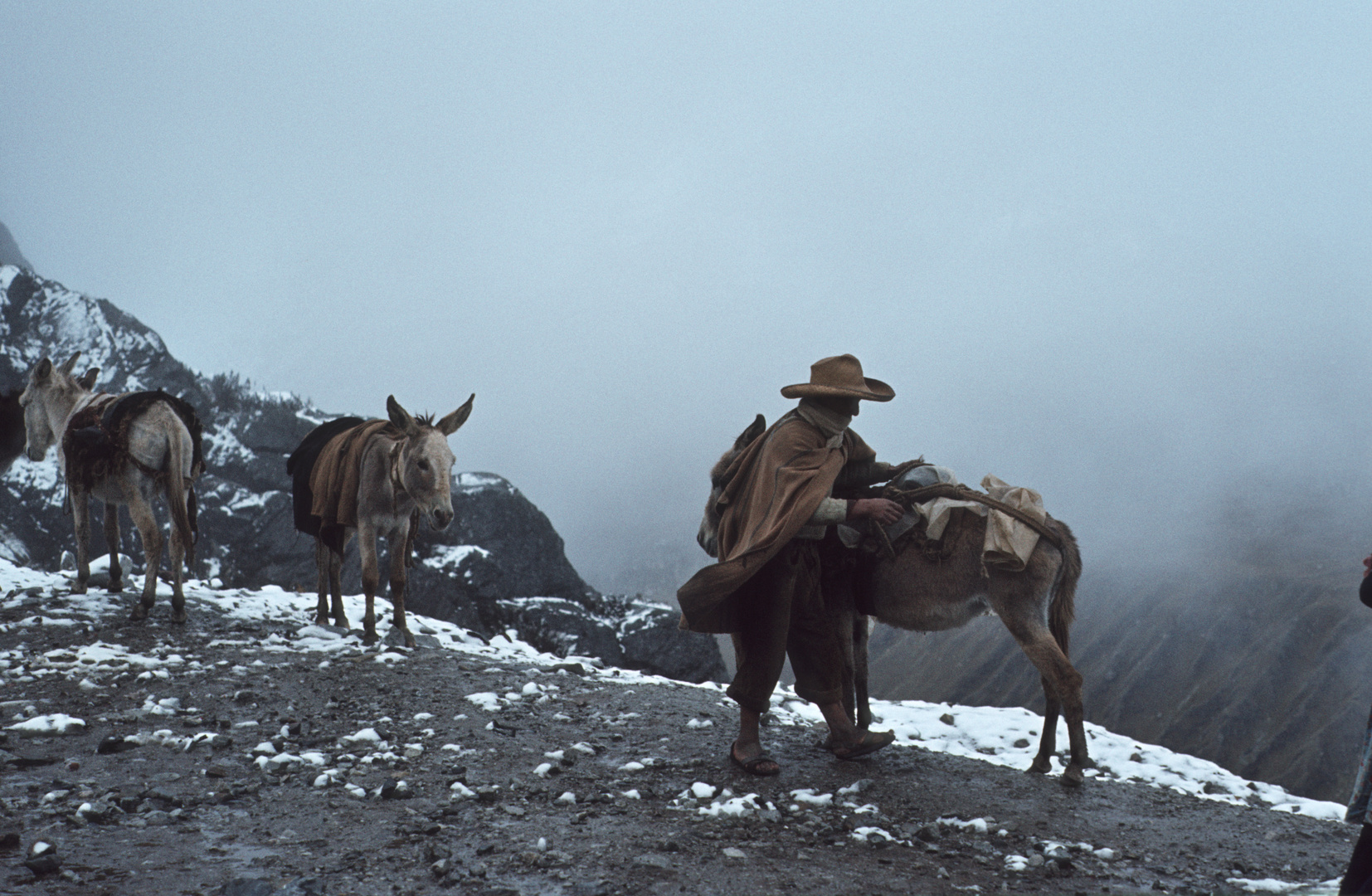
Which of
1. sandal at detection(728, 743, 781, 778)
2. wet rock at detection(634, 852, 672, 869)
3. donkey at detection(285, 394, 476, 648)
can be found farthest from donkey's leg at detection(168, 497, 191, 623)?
wet rock at detection(634, 852, 672, 869)

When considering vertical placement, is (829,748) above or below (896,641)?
above

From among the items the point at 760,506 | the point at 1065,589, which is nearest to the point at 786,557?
the point at 760,506

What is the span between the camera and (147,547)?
9.70 m

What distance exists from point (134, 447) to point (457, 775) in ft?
21.8

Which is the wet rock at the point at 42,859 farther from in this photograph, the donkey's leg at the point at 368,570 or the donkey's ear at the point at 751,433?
the donkey's leg at the point at 368,570

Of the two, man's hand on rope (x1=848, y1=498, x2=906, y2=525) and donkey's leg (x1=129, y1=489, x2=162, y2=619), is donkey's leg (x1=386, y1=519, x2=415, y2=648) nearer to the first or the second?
donkey's leg (x1=129, y1=489, x2=162, y2=619)

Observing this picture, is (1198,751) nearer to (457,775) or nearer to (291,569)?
(291,569)

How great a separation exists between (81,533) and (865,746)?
954cm

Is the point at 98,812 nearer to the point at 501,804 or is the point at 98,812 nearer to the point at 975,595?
the point at 501,804

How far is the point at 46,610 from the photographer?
9555mm

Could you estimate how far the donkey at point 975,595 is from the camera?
5.91 metres

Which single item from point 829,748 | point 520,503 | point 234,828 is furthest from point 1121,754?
point 520,503

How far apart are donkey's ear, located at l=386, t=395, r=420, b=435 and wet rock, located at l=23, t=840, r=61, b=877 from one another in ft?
18.7

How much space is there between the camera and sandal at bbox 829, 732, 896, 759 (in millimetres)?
6105
